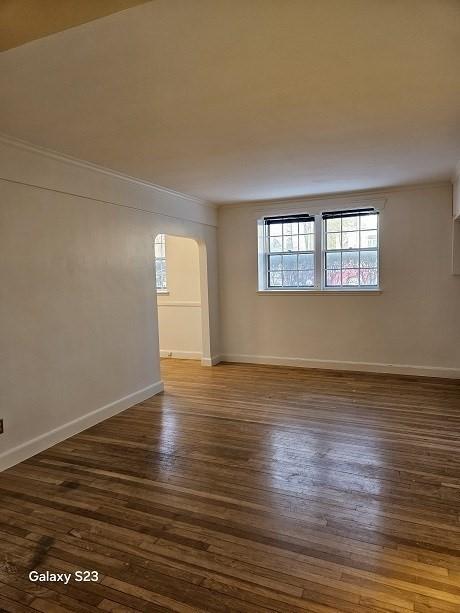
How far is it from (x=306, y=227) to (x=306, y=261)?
1.68 feet

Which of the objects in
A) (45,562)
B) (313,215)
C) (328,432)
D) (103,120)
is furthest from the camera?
(313,215)

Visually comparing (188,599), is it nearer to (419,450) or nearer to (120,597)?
(120,597)

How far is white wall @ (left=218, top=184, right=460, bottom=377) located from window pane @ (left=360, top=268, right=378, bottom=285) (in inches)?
6.6

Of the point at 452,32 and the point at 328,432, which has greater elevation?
the point at 452,32

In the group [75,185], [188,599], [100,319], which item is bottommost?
[188,599]

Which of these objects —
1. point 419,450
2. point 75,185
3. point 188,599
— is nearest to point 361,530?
point 188,599

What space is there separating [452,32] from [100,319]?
354 cm

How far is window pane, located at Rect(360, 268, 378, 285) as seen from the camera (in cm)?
568

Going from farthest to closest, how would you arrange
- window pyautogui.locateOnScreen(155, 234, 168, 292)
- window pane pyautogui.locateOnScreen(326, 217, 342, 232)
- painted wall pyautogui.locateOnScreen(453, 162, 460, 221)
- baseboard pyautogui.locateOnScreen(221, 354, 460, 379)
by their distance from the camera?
window pyautogui.locateOnScreen(155, 234, 168, 292)
window pane pyautogui.locateOnScreen(326, 217, 342, 232)
baseboard pyautogui.locateOnScreen(221, 354, 460, 379)
painted wall pyautogui.locateOnScreen(453, 162, 460, 221)

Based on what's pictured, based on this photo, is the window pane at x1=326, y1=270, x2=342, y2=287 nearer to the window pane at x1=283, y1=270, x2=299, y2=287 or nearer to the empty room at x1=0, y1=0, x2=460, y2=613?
the empty room at x1=0, y1=0, x2=460, y2=613

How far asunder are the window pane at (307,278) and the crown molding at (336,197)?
102 centimetres

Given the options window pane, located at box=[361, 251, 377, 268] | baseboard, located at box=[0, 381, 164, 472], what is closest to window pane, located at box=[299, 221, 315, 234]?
window pane, located at box=[361, 251, 377, 268]

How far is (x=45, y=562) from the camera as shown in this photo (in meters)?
2.08

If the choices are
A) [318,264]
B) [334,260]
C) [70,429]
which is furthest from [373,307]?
[70,429]
